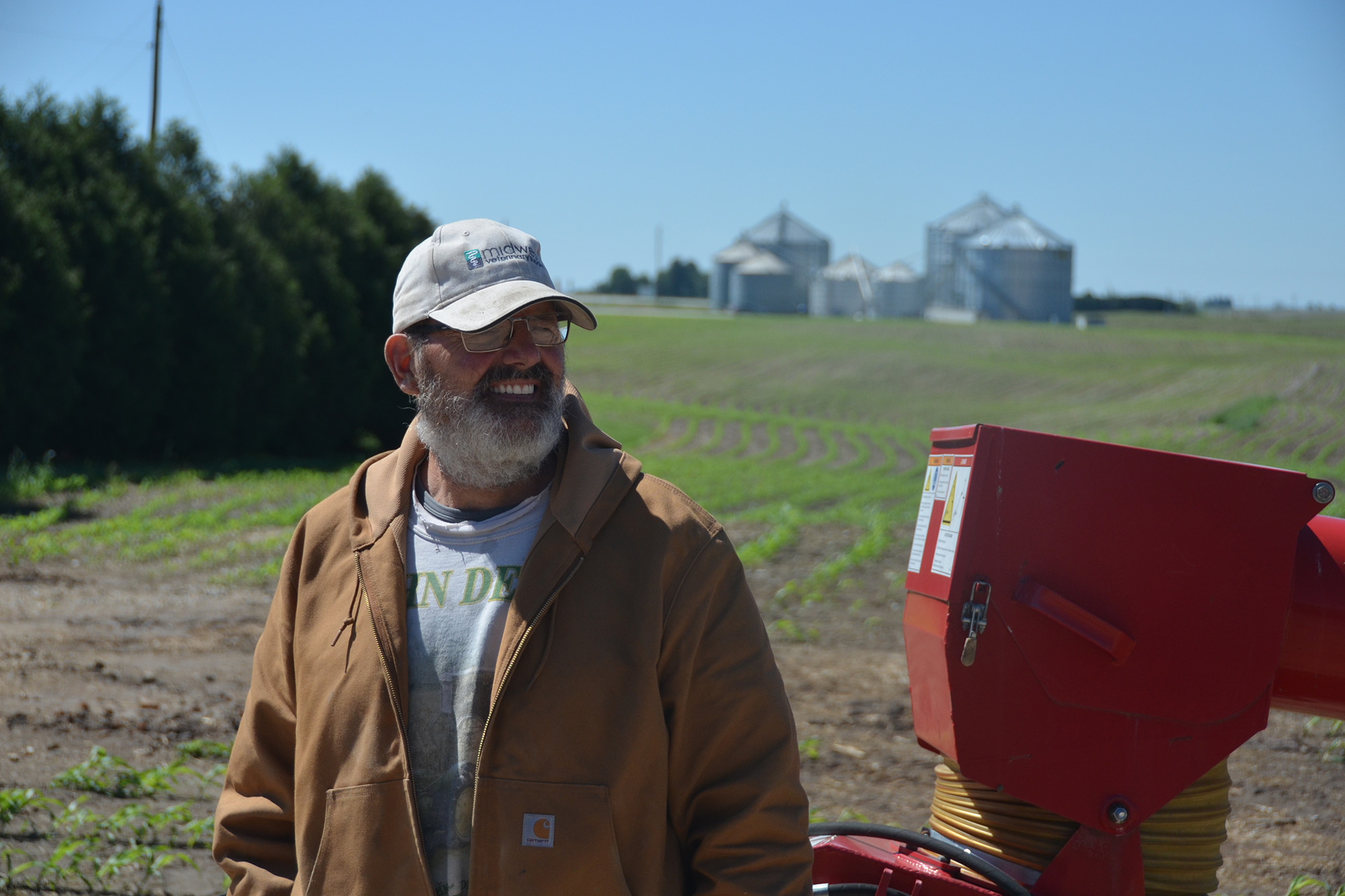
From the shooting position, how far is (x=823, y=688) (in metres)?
5.92

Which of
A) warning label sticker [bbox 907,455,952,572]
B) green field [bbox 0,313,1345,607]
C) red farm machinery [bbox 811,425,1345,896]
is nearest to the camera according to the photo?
red farm machinery [bbox 811,425,1345,896]

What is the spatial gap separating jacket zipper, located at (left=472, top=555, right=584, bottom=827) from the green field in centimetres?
651

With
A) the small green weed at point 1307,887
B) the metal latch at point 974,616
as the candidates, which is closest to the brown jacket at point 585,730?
the metal latch at point 974,616

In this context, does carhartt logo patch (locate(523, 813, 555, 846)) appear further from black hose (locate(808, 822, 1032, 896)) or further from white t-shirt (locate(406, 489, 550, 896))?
black hose (locate(808, 822, 1032, 896))

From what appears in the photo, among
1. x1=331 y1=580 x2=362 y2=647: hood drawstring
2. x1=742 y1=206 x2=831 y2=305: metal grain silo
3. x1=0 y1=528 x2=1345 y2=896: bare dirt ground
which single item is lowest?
x1=0 y1=528 x2=1345 y2=896: bare dirt ground

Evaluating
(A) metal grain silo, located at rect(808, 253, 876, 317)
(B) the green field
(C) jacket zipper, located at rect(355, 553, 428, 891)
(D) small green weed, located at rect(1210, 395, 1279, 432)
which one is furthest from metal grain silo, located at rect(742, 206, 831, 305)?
(C) jacket zipper, located at rect(355, 553, 428, 891)

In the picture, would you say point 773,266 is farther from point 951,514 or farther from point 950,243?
point 951,514

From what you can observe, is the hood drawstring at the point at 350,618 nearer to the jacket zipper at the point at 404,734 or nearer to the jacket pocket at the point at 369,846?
the jacket zipper at the point at 404,734

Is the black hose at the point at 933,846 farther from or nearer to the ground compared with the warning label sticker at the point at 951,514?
nearer to the ground

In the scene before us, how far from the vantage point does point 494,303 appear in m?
1.94

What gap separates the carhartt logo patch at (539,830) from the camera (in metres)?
1.71

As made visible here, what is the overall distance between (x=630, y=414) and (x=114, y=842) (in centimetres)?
2459

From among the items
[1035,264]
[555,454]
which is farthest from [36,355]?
[1035,264]

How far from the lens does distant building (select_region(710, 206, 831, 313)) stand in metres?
74.1
